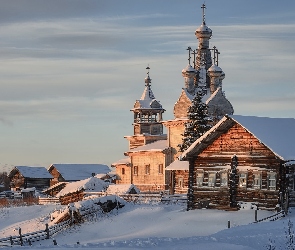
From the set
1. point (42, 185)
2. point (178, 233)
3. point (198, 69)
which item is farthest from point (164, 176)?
point (178, 233)

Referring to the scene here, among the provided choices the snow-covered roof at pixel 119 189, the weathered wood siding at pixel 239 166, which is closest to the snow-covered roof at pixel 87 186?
the snow-covered roof at pixel 119 189

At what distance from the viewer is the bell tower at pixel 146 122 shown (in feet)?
254

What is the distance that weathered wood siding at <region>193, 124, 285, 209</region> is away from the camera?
34812 mm

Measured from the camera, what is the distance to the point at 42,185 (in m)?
87.0

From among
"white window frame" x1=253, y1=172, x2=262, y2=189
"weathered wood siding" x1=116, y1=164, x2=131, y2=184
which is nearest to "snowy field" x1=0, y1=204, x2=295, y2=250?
"white window frame" x1=253, y1=172, x2=262, y2=189

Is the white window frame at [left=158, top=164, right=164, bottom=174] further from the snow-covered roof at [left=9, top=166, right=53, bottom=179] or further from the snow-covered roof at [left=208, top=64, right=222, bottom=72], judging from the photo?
the snow-covered roof at [left=9, top=166, right=53, bottom=179]

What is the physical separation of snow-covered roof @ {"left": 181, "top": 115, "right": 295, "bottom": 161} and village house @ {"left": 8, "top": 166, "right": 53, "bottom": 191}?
5142 centimetres

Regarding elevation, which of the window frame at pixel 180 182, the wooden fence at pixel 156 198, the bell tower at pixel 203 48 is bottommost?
the wooden fence at pixel 156 198

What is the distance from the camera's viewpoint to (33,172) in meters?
87.1

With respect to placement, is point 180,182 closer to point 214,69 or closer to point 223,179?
point 214,69

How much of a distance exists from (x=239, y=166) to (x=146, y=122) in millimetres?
42319

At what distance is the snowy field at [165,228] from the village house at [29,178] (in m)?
38.5

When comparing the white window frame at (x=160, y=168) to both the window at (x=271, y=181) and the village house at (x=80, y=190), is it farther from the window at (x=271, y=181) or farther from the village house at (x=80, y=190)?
the window at (x=271, y=181)

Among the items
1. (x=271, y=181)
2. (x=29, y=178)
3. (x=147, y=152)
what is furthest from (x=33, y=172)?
(x=271, y=181)
